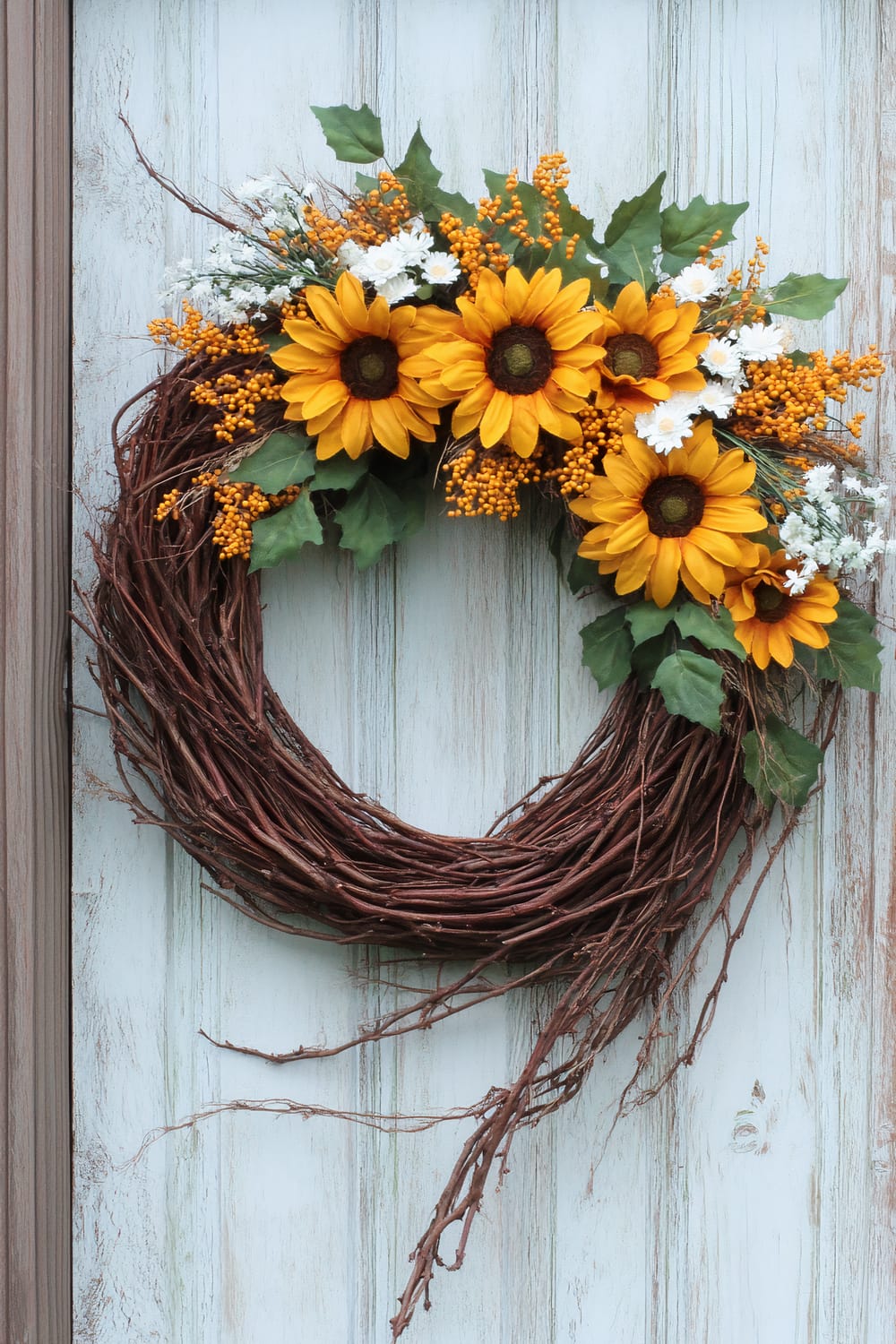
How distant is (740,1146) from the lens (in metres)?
1.06

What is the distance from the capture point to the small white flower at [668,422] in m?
0.89

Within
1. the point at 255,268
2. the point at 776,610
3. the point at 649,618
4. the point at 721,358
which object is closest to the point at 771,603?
the point at 776,610

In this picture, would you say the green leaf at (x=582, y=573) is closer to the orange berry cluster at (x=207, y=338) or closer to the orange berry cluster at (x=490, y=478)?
the orange berry cluster at (x=490, y=478)

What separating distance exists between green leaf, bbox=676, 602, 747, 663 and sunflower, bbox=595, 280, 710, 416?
194 millimetres

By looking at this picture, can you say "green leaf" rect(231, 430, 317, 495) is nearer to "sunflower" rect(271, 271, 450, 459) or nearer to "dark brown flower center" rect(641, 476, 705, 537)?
"sunflower" rect(271, 271, 450, 459)

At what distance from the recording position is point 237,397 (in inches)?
37.1

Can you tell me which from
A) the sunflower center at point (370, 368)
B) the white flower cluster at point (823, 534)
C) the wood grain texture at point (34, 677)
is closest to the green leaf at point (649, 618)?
the white flower cluster at point (823, 534)

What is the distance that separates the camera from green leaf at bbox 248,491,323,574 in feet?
3.11

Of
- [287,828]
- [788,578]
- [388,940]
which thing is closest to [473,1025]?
[388,940]

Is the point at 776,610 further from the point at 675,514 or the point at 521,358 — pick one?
the point at 521,358

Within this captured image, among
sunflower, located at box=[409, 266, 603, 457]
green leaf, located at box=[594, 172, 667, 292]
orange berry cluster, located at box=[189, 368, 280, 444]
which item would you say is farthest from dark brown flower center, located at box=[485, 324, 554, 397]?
orange berry cluster, located at box=[189, 368, 280, 444]

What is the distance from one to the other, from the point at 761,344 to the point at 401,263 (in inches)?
13.6

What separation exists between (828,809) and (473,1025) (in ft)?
1.48

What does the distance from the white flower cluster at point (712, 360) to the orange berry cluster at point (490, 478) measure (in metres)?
0.12
